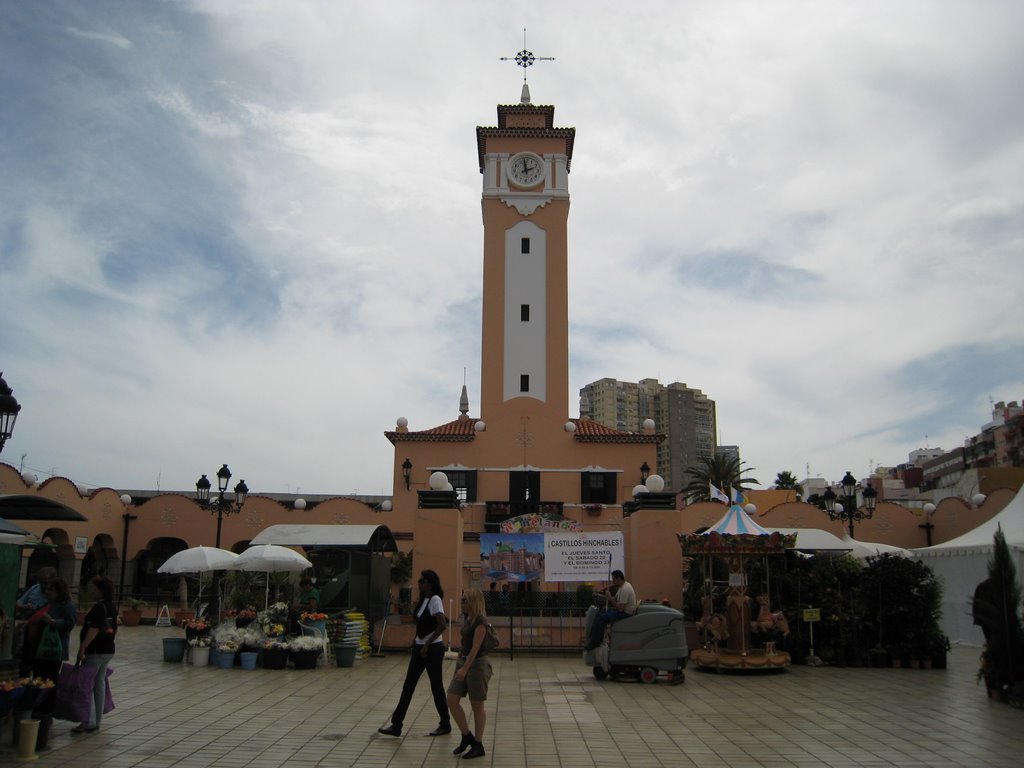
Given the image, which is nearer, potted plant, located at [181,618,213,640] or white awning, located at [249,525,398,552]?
potted plant, located at [181,618,213,640]

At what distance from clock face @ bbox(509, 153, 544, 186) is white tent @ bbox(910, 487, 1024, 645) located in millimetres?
20003

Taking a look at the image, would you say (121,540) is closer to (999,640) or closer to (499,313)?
(499,313)

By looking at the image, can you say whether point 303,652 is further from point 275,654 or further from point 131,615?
point 131,615

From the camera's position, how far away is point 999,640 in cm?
1241

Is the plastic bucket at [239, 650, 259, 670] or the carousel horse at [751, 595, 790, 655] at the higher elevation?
the carousel horse at [751, 595, 790, 655]

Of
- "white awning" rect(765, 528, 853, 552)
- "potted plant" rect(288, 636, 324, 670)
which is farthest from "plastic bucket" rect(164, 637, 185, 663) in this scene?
"white awning" rect(765, 528, 853, 552)

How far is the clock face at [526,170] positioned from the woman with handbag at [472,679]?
92.1 feet

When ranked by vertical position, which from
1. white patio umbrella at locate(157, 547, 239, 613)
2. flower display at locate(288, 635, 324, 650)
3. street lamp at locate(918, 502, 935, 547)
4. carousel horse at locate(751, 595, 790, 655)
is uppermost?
street lamp at locate(918, 502, 935, 547)

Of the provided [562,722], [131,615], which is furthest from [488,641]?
[131,615]

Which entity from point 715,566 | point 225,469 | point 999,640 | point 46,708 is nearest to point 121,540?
point 225,469

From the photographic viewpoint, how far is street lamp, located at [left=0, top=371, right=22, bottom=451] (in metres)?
9.18

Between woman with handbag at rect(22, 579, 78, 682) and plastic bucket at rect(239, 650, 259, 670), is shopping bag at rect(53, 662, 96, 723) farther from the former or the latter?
plastic bucket at rect(239, 650, 259, 670)

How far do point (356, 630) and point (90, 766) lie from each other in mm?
9012

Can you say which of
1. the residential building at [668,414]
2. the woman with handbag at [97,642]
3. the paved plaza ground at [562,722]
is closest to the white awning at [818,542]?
the paved plaza ground at [562,722]
